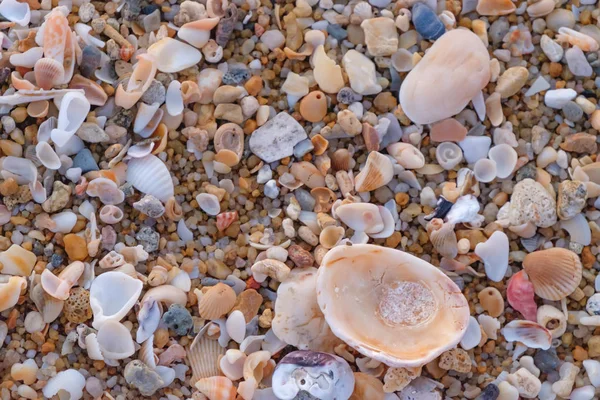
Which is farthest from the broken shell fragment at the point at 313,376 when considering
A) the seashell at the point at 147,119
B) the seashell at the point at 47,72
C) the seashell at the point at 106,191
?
the seashell at the point at 47,72

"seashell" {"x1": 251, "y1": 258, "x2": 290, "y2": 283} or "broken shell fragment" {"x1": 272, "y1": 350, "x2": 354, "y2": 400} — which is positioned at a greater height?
"seashell" {"x1": 251, "y1": 258, "x2": 290, "y2": 283}

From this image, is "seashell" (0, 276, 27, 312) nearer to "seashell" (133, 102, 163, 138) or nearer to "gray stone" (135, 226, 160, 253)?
"gray stone" (135, 226, 160, 253)

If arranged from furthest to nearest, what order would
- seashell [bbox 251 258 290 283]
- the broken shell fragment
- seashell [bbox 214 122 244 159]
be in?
seashell [bbox 214 122 244 159], seashell [bbox 251 258 290 283], the broken shell fragment

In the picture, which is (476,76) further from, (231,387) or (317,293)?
(231,387)

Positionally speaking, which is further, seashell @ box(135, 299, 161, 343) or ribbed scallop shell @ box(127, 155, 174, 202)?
ribbed scallop shell @ box(127, 155, 174, 202)

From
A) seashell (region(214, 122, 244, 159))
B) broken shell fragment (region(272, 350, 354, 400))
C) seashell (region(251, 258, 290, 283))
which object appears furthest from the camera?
seashell (region(214, 122, 244, 159))

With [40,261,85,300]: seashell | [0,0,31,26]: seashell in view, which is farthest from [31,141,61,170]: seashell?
[0,0,31,26]: seashell

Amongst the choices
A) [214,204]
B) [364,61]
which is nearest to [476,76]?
[364,61]
